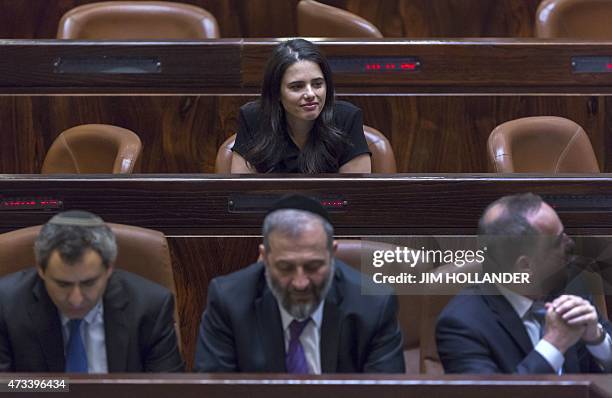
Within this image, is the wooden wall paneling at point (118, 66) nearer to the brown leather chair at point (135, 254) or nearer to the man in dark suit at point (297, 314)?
the brown leather chair at point (135, 254)


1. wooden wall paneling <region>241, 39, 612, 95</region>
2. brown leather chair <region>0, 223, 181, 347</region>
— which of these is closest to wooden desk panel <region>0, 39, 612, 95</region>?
wooden wall paneling <region>241, 39, 612, 95</region>

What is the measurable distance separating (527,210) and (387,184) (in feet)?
0.97

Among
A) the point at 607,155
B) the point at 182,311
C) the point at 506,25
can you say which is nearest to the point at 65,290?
the point at 182,311

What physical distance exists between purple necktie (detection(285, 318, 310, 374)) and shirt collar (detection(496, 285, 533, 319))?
145 millimetres

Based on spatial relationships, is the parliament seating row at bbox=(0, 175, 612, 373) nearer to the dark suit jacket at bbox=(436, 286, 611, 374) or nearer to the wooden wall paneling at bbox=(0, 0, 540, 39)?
the dark suit jacket at bbox=(436, 286, 611, 374)

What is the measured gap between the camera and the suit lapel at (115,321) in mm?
909

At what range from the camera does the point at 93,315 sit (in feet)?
3.03

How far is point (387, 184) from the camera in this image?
46.3 inches

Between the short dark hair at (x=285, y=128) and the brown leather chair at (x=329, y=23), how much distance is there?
31cm

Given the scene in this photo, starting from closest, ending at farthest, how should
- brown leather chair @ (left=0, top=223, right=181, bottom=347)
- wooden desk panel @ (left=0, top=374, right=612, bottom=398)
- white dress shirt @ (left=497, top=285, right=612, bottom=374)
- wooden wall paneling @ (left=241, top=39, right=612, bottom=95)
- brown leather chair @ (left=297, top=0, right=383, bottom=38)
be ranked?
wooden desk panel @ (left=0, top=374, right=612, bottom=398) < white dress shirt @ (left=497, top=285, right=612, bottom=374) < brown leather chair @ (left=0, top=223, right=181, bottom=347) < wooden wall paneling @ (left=241, top=39, right=612, bottom=95) < brown leather chair @ (left=297, top=0, right=383, bottom=38)

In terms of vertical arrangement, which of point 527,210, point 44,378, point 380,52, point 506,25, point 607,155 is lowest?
point 44,378

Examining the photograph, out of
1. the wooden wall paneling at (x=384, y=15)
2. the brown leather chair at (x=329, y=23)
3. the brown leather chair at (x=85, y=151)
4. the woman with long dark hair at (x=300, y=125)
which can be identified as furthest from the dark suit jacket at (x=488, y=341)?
the wooden wall paneling at (x=384, y=15)

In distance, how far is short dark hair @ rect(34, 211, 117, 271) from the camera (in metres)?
0.88

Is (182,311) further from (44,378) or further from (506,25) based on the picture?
(506,25)
